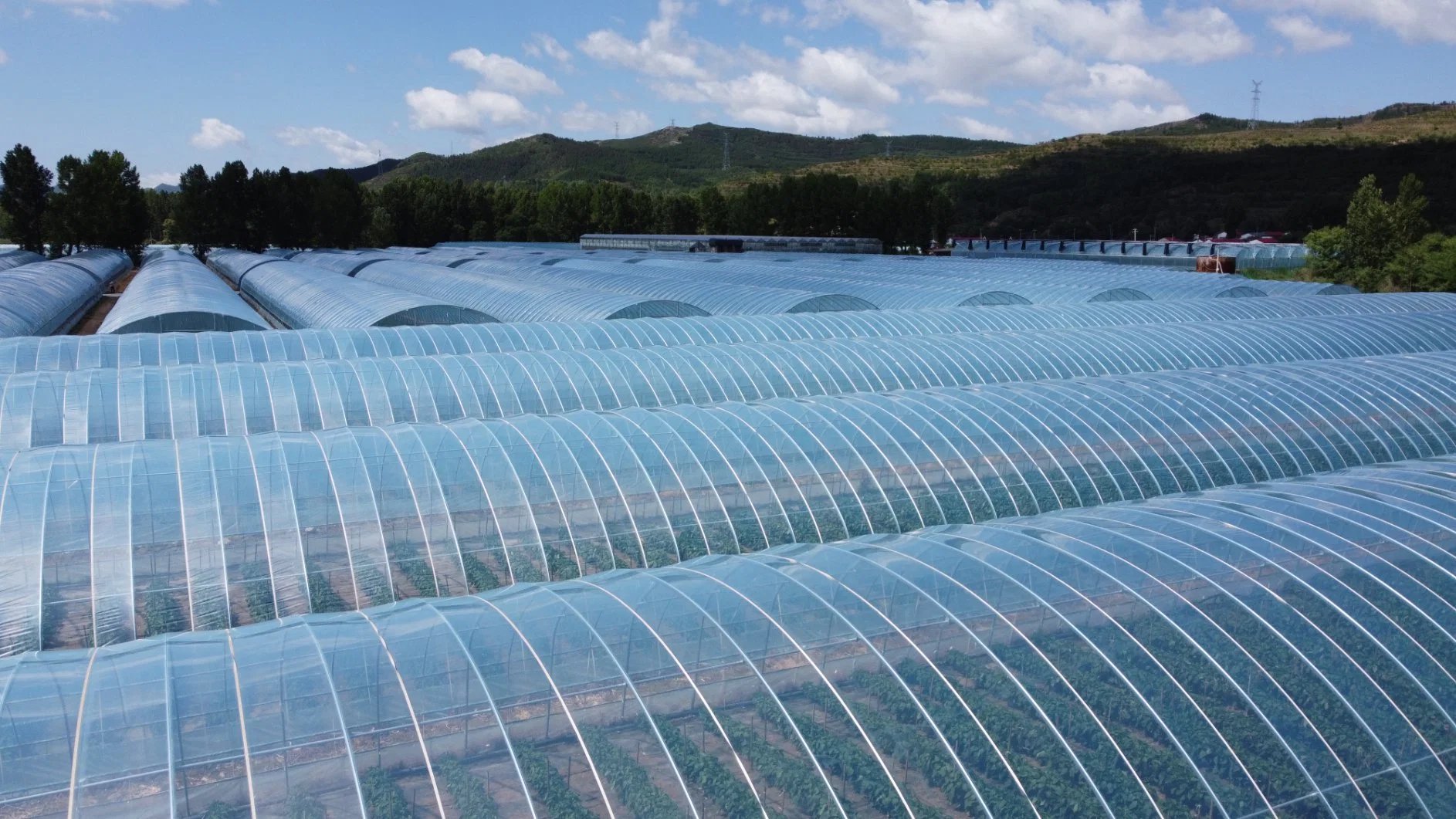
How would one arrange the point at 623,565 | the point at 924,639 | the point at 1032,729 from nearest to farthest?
the point at 1032,729
the point at 924,639
the point at 623,565

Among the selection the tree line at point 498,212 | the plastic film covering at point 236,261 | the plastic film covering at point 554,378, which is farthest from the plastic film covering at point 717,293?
the tree line at point 498,212

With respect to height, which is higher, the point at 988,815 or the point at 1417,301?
the point at 1417,301

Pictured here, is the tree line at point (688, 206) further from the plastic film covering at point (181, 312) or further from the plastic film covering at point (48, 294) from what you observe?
the plastic film covering at point (181, 312)

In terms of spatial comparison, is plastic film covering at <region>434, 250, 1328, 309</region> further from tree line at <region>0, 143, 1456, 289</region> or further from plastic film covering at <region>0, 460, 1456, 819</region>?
plastic film covering at <region>0, 460, 1456, 819</region>

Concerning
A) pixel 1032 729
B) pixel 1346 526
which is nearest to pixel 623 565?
pixel 1032 729

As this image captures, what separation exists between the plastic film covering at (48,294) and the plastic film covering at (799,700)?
2677 centimetres

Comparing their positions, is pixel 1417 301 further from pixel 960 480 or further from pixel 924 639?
pixel 924 639

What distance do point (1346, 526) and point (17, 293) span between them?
38.9 metres

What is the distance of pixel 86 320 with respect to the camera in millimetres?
45719

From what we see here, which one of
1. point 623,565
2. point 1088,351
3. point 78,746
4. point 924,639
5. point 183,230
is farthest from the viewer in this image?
point 183,230

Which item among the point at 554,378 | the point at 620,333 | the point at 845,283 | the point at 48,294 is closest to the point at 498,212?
the point at 48,294

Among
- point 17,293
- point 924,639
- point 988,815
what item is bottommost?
point 988,815

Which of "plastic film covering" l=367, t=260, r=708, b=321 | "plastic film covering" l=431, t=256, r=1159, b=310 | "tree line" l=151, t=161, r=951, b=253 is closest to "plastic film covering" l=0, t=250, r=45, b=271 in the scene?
"tree line" l=151, t=161, r=951, b=253

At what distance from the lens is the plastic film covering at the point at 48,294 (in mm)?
31797
